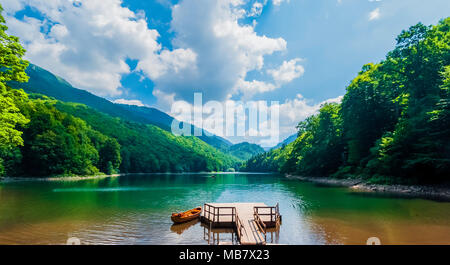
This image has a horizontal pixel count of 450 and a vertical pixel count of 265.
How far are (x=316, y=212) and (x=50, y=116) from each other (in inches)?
3340

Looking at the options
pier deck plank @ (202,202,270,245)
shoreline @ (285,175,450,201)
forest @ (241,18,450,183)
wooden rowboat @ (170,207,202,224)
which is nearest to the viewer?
pier deck plank @ (202,202,270,245)

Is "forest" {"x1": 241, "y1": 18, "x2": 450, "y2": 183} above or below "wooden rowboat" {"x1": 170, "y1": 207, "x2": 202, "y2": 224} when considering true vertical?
above

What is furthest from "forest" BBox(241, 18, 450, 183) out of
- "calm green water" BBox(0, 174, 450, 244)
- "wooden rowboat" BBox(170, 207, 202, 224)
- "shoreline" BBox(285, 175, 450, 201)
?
"wooden rowboat" BBox(170, 207, 202, 224)

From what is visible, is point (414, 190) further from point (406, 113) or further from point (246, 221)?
point (246, 221)

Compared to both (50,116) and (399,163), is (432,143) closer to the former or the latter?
(399,163)

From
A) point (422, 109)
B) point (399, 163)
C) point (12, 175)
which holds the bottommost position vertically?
point (12, 175)

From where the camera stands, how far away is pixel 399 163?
38.8 metres

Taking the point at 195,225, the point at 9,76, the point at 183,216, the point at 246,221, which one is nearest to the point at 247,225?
the point at 246,221

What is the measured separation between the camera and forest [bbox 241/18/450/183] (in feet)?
109

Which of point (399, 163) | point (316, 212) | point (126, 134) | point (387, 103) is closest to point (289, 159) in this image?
point (387, 103)

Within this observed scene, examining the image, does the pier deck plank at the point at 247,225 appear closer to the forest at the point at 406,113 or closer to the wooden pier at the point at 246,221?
the wooden pier at the point at 246,221

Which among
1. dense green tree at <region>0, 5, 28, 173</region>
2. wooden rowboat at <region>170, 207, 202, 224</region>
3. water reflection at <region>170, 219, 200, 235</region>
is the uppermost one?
dense green tree at <region>0, 5, 28, 173</region>

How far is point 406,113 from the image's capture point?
43.2m

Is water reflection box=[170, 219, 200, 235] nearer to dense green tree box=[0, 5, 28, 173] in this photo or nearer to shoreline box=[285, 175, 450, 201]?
dense green tree box=[0, 5, 28, 173]
